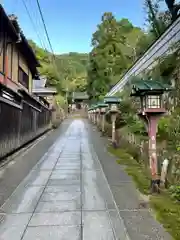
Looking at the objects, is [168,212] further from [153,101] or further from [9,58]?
[9,58]

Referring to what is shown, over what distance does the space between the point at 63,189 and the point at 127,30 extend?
120 ft

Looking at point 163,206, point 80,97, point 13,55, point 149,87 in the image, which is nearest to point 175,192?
point 163,206

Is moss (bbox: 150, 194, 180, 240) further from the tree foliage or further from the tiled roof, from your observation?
the tree foliage

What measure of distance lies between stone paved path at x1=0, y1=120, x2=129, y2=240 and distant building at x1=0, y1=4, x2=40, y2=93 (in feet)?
18.4

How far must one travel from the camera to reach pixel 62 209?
4883mm

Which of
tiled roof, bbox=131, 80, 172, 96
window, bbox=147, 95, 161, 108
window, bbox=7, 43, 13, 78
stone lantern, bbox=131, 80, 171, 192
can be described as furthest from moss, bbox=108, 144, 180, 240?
window, bbox=7, 43, 13, 78

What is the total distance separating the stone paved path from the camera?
396 centimetres

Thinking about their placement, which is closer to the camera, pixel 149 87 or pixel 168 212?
pixel 168 212

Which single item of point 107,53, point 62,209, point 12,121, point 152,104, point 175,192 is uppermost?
point 107,53

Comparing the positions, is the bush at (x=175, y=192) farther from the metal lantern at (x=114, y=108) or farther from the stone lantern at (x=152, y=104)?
the metal lantern at (x=114, y=108)

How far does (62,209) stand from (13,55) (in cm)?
1186

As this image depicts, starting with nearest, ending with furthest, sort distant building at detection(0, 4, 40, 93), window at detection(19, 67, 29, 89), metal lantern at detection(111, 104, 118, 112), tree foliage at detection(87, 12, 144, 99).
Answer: distant building at detection(0, 4, 40, 93), metal lantern at detection(111, 104, 118, 112), window at detection(19, 67, 29, 89), tree foliage at detection(87, 12, 144, 99)

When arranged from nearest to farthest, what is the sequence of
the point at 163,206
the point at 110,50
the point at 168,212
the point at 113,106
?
the point at 168,212 → the point at 163,206 → the point at 113,106 → the point at 110,50

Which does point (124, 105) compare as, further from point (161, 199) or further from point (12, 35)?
point (161, 199)
